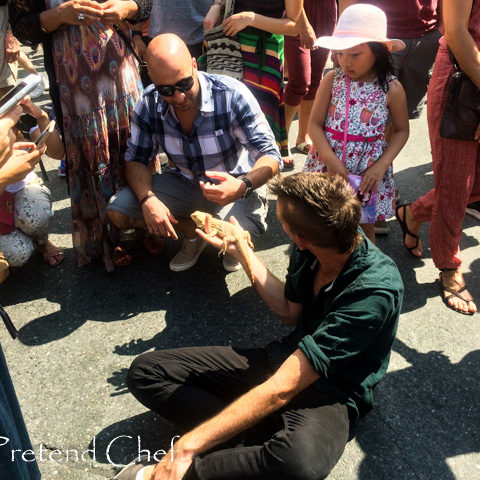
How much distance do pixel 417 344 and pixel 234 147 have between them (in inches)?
57.7

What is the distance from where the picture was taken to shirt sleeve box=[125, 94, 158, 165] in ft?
9.07

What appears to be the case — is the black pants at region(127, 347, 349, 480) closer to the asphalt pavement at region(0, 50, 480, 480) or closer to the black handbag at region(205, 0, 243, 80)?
the asphalt pavement at region(0, 50, 480, 480)

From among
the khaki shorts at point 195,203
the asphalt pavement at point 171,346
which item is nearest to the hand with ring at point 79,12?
the khaki shorts at point 195,203

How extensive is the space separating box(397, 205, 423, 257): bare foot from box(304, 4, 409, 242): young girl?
27 cm

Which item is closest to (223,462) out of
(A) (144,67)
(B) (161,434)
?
(B) (161,434)

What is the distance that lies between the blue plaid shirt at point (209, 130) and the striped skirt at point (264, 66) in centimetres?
69

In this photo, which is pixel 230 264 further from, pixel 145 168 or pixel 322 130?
pixel 322 130

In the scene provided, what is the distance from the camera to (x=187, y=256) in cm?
308

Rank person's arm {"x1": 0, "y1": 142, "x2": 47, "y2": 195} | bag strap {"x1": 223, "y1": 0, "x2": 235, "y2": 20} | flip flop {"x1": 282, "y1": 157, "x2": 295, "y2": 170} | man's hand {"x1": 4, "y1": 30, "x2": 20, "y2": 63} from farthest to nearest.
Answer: flip flop {"x1": 282, "y1": 157, "x2": 295, "y2": 170}, man's hand {"x1": 4, "y1": 30, "x2": 20, "y2": 63}, bag strap {"x1": 223, "y1": 0, "x2": 235, "y2": 20}, person's arm {"x1": 0, "y1": 142, "x2": 47, "y2": 195}

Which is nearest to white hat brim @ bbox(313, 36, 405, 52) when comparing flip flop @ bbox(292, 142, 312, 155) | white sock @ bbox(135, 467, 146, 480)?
flip flop @ bbox(292, 142, 312, 155)

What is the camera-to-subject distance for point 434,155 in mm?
2697

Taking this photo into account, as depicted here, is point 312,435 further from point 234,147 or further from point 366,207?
point 234,147

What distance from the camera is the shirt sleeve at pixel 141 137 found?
2.76 meters

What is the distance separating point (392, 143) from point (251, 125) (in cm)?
77
